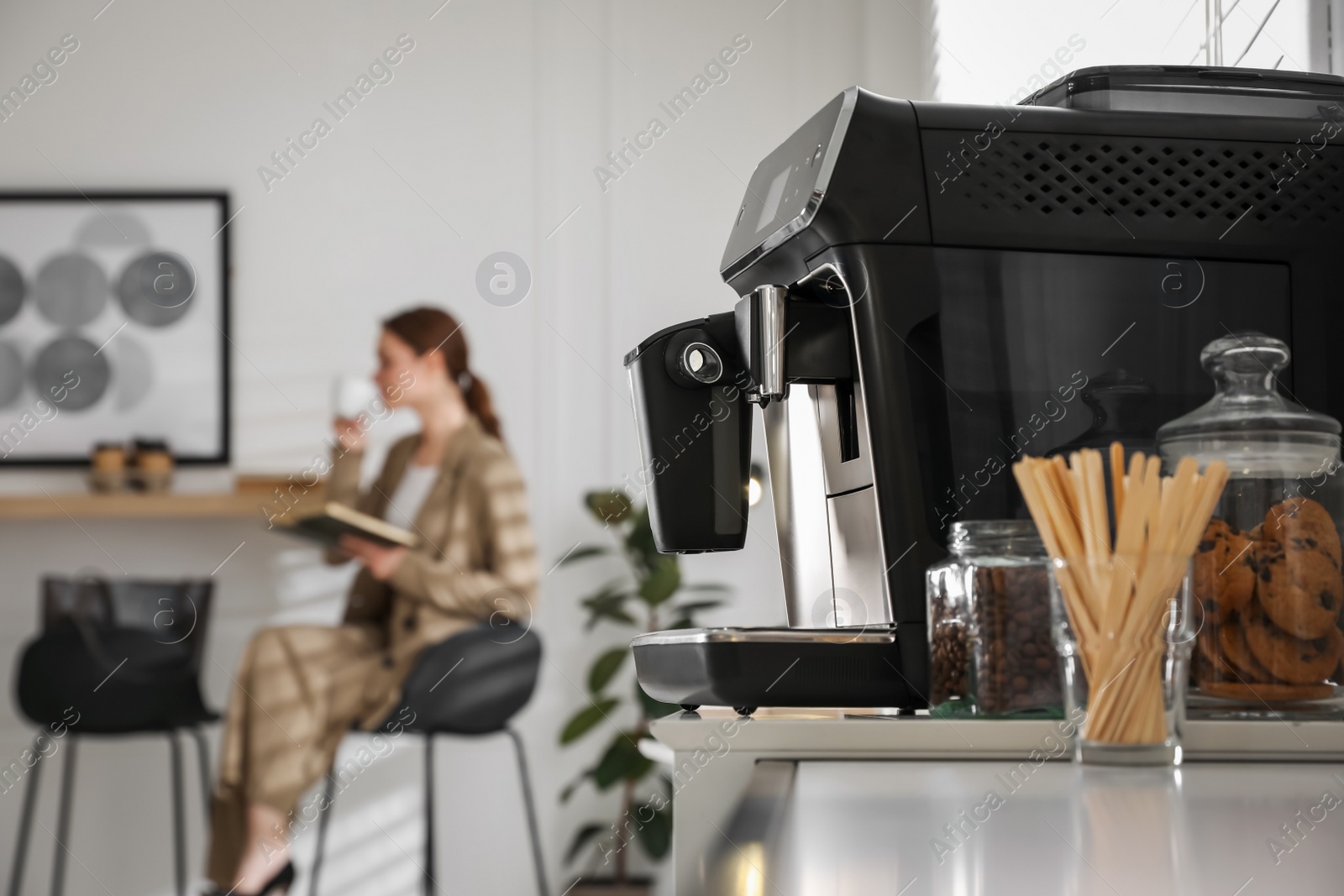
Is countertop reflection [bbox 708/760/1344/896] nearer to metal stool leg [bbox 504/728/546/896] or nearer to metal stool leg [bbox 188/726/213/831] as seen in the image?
metal stool leg [bbox 504/728/546/896]

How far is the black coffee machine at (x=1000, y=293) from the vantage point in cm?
79

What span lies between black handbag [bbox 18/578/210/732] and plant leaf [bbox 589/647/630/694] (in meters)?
0.87

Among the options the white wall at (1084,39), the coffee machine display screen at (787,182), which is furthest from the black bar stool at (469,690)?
the coffee machine display screen at (787,182)

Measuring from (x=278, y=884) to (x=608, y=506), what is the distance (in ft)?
3.58

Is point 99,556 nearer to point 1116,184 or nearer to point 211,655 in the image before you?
point 211,655

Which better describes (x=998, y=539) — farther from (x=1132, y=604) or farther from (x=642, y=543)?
(x=642, y=543)

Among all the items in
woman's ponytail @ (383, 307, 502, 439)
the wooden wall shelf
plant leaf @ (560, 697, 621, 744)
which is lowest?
plant leaf @ (560, 697, 621, 744)

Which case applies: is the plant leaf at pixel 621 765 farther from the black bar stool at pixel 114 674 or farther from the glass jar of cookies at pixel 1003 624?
the glass jar of cookies at pixel 1003 624

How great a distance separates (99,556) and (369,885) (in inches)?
40.7

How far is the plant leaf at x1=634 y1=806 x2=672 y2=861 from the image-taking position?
2385 millimetres

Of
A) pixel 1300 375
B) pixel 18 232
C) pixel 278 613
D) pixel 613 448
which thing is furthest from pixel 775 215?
pixel 18 232

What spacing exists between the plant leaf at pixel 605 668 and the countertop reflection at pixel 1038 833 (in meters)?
1.92

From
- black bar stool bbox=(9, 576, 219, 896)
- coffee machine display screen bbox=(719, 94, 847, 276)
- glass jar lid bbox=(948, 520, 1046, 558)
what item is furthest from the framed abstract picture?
glass jar lid bbox=(948, 520, 1046, 558)

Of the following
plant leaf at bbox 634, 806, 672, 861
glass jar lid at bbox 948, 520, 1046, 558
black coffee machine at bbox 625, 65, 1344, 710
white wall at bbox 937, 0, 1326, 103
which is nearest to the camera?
glass jar lid at bbox 948, 520, 1046, 558
